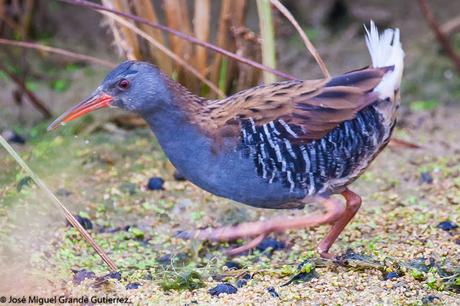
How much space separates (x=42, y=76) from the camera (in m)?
7.74

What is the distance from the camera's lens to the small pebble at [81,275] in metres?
4.15

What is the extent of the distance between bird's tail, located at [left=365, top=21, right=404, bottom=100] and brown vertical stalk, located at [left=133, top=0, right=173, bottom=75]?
1.90m

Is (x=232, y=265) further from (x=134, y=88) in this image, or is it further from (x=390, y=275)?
(x=134, y=88)

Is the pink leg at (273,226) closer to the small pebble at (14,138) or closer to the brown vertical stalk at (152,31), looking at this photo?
the brown vertical stalk at (152,31)

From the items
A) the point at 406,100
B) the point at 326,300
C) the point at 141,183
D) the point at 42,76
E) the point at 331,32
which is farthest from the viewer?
the point at 331,32

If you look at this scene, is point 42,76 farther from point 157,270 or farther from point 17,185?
point 157,270

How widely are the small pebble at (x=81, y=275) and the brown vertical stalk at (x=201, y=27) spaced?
7.57 ft

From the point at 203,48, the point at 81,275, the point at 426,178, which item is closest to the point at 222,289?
the point at 81,275

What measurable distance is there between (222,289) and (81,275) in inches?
27.0

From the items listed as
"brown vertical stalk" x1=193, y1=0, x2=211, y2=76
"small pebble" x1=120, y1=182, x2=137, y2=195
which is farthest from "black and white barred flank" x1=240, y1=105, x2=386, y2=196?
"brown vertical stalk" x1=193, y1=0, x2=211, y2=76

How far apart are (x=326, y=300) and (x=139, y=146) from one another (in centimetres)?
269

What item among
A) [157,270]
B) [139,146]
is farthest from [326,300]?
[139,146]

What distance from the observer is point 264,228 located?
4.70m

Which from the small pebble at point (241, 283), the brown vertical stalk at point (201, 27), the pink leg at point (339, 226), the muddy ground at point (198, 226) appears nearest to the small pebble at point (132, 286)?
the muddy ground at point (198, 226)
